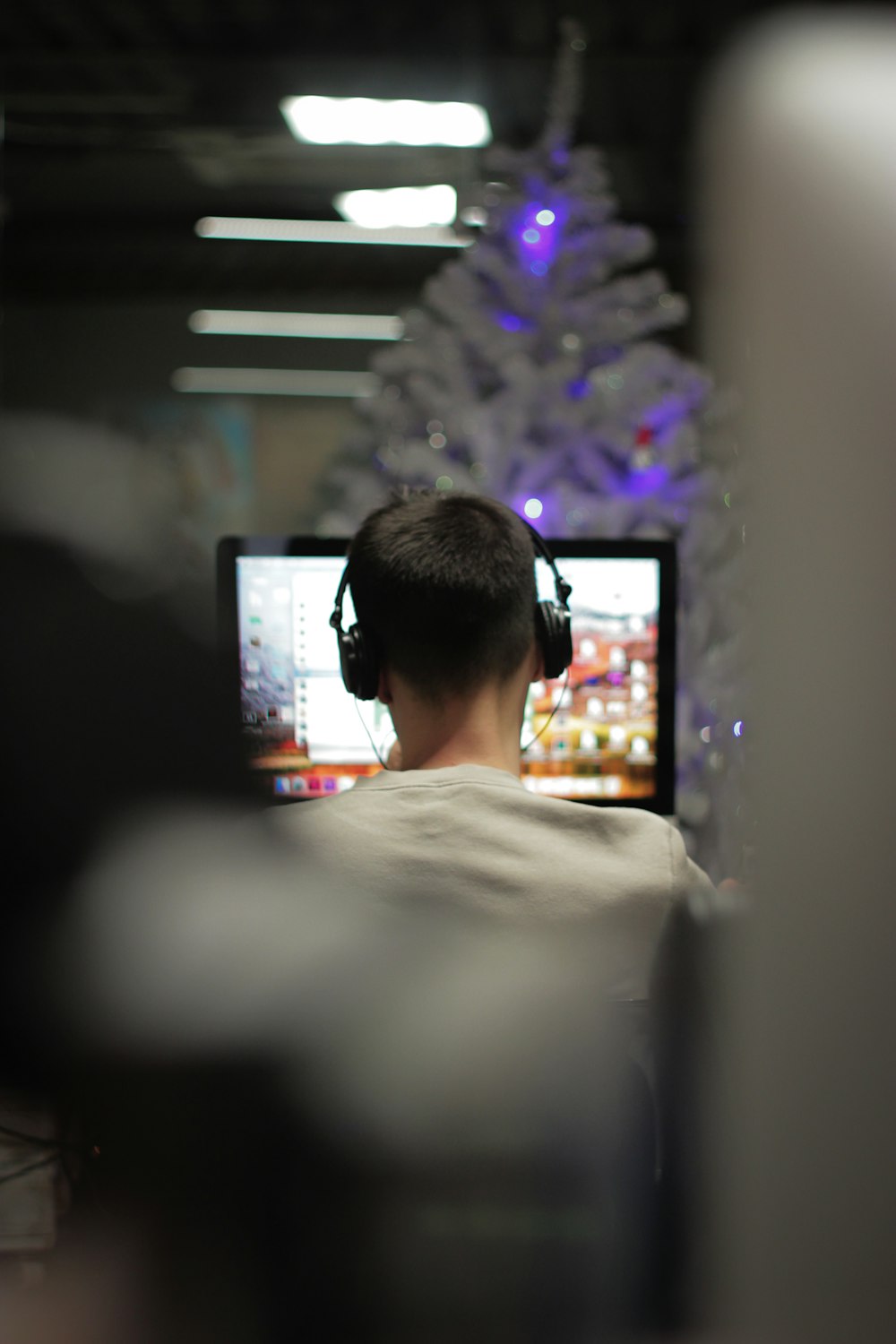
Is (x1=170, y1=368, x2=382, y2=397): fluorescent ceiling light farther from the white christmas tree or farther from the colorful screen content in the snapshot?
the colorful screen content

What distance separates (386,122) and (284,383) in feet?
6.19

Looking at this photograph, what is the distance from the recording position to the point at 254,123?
415 centimetres

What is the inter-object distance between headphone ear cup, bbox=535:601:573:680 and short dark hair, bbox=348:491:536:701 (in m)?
0.07

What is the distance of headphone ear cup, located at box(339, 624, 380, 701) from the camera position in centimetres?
105

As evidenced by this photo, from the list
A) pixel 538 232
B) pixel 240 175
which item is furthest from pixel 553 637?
pixel 240 175

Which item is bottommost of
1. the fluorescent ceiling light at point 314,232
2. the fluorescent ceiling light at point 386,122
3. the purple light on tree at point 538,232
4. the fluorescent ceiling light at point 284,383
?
the purple light on tree at point 538,232

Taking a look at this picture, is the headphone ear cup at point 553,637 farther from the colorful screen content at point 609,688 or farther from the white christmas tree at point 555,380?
the white christmas tree at point 555,380

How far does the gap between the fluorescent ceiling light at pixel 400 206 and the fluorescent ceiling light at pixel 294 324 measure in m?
0.66

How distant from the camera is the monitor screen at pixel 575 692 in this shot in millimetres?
1309

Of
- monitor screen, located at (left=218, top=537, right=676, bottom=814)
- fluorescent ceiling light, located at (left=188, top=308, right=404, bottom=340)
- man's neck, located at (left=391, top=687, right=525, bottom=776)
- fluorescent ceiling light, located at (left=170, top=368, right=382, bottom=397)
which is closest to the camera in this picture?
man's neck, located at (left=391, top=687, right=525, bottom=776)

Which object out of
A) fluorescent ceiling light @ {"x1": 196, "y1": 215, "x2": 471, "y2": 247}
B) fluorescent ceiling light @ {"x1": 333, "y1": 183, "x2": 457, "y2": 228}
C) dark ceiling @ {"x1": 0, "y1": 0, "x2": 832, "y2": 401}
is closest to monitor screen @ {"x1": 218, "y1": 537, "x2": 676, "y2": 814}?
dark ceiling @ {"x1": 0, "y1": 0, "x2": 832, "y2": 401}

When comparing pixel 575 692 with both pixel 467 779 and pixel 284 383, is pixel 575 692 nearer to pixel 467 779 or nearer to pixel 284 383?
pixel 467 779

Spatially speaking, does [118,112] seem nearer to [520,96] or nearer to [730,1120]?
[520,96]

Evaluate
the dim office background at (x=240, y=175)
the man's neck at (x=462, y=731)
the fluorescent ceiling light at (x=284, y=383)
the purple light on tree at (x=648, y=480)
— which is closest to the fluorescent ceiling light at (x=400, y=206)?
the dim office background at (x=240, y=175)
